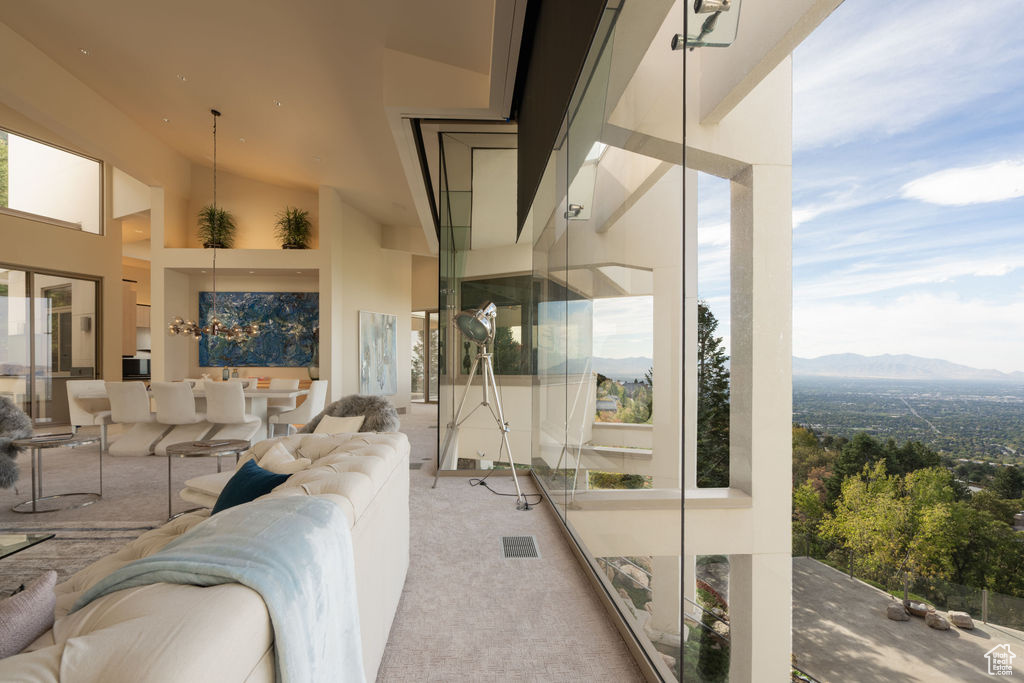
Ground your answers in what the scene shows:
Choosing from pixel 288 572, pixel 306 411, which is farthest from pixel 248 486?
pixel 306 411

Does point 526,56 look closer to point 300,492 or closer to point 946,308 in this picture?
point 300,492

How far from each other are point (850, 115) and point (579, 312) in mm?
2005

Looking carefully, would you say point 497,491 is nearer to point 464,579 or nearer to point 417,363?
point 464,579

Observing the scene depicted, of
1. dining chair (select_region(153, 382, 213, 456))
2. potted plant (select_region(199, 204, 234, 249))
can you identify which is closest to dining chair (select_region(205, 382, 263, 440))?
dining chair (select_region(153, 382, 213, 456))

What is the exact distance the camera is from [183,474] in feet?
15.8

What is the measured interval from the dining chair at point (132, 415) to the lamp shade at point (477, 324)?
13.1 feet

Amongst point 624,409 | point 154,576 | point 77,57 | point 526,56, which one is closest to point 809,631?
point 154,576

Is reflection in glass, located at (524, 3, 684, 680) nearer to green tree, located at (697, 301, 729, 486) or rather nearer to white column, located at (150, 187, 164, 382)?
green tree, located at (697, 301, 729, 486)

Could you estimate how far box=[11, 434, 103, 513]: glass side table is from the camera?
136 inches

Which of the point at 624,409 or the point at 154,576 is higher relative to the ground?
the point at 624,409

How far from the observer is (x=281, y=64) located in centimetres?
547

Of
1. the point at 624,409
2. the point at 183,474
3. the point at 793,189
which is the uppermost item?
the point at 793,189

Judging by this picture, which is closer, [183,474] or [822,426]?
[822,426]

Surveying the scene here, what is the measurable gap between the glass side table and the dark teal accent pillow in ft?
8.44
